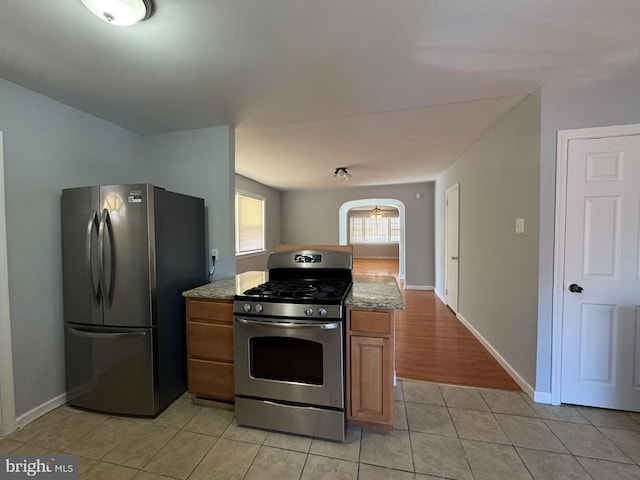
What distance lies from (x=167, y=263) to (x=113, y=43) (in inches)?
55.6

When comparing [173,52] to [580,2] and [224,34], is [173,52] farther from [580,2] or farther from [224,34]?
[580,2]

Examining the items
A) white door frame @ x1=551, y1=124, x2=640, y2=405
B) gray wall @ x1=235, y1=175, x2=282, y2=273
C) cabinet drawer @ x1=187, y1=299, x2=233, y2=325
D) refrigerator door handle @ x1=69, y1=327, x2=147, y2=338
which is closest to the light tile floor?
white door frame @ x1=551, y1=124, x2=640, y2=405

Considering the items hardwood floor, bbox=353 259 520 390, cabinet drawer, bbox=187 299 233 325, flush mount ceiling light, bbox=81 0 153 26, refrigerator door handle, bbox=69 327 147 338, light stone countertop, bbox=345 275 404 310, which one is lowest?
hardwood floor, bbox=353 259 520 390

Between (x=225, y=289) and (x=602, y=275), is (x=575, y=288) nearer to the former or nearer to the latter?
(x=602, y=275)

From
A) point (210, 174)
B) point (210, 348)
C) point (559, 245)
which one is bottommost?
point (210, 348)

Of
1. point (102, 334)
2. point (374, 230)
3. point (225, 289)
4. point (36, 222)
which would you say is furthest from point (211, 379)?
point (374, 230)

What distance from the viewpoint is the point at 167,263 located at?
2078mm

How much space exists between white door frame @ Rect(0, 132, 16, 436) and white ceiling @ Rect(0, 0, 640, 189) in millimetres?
897

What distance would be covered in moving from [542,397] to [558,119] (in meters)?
2.12

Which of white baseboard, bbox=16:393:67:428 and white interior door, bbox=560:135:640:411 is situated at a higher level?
white interior door, bbox=560:135:640:411

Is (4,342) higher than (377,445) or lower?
higher

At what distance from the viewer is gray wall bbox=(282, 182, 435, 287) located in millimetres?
5996

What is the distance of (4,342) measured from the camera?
1784 millimetres

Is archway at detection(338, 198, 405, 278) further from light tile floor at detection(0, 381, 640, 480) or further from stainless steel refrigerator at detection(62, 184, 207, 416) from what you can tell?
stainless steel refrigerator at detection(62, 184, 207, 416)
